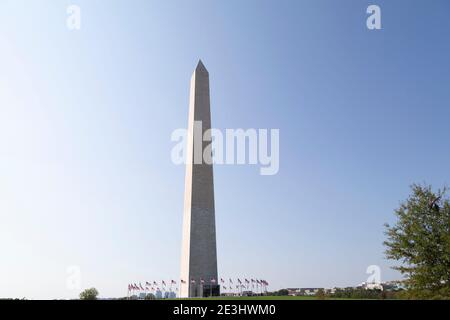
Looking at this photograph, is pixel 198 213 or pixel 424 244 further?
pixel 198 213

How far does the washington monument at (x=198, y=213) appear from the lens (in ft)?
147

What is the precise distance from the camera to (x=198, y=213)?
151 ft

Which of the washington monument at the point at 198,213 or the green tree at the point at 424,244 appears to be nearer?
the green tree at the point at 424,244

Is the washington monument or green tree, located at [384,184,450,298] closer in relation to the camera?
green tree, located at [384,184,450,298]

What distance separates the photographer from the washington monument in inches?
1769
